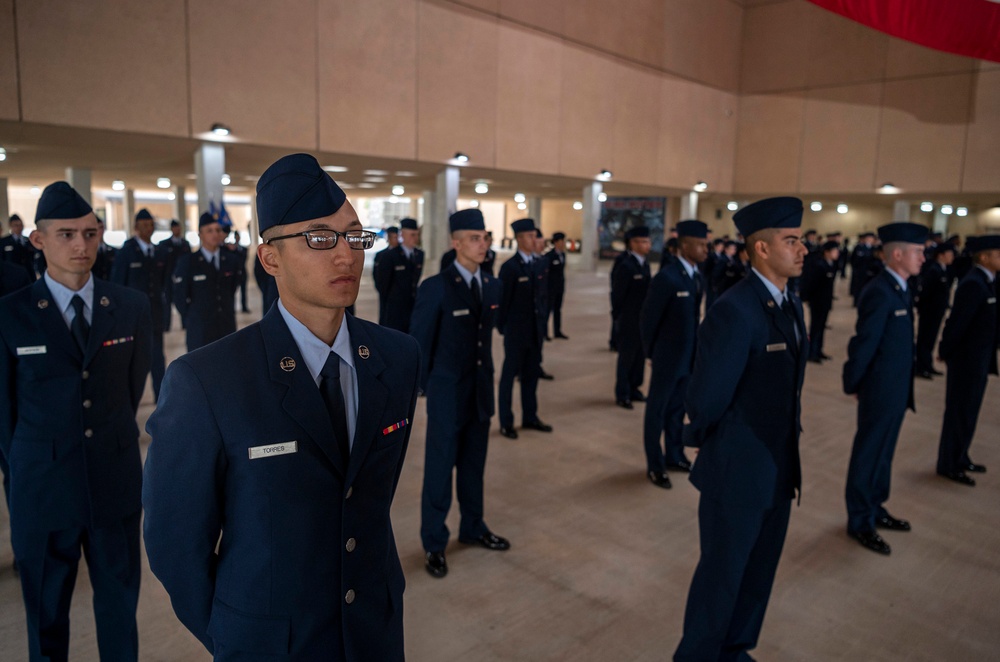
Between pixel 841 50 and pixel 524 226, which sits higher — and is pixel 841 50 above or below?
above

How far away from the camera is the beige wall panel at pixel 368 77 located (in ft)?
50.0

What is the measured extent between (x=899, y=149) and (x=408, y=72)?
17.7 metres

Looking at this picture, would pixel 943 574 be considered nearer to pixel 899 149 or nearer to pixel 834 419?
pixel 834 419

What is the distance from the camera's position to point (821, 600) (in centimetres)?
373

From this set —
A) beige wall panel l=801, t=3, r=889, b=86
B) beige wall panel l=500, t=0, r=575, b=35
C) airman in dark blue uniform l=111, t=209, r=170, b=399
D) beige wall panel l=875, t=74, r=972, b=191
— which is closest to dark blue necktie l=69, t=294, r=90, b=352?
airman in dark blue uniform l=111, t=209, r=170, b=399

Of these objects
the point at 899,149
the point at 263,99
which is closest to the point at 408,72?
the point at 263,99

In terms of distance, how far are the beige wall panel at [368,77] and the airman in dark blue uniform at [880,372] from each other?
1350cm

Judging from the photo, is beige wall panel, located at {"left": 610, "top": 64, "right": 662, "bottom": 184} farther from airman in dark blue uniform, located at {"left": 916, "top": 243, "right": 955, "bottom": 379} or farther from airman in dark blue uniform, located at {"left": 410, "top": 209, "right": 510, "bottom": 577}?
airman in dark blue uniform, located at {"left": 410, "top": 209, "right": 510, "bottom": 577}

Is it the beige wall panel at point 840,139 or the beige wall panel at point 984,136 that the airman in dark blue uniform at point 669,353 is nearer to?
the beige wall panel at point 984,136

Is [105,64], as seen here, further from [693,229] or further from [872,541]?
[872,541]

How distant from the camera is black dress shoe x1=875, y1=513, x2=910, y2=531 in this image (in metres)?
4.65

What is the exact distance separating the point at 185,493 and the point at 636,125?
23684 millimetres

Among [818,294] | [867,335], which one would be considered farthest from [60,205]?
[818,294]

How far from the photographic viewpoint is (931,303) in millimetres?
9602
